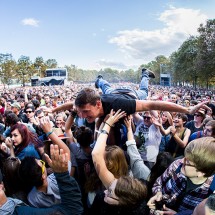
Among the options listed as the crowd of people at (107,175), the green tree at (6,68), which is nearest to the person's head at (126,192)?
the crowd of people at (107,175)

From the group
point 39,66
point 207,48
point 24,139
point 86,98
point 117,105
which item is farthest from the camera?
point 39,66

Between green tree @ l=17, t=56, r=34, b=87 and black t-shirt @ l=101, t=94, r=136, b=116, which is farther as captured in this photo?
green tree @ l=17, t=56, r=34, b=87

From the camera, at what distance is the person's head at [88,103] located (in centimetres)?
287

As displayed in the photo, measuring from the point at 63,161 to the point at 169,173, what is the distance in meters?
0.93

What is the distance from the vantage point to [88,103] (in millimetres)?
2877

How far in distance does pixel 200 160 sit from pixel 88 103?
146cm

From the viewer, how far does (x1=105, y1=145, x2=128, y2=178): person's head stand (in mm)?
2260

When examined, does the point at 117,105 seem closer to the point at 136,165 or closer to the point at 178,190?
the point at 136,165

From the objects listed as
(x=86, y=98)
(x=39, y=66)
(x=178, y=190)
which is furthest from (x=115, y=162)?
(x=39, y=66)

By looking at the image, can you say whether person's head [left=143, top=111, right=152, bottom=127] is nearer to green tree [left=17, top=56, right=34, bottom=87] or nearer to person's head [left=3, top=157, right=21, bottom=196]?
person's head [left=3, top=157, right=21, bottom=196]

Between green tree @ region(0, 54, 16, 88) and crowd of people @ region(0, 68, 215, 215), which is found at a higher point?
green tree @ region(0, 54, 16, 88)

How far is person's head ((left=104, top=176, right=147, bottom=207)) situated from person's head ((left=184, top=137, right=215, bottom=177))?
382 millimetres

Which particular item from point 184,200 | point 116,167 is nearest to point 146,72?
point 116,167

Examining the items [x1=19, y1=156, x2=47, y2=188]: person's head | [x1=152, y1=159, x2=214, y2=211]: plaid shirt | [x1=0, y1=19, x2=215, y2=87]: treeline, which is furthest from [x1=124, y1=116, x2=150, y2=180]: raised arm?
[x1=0, y1=19, x2=215, y2=87]: treeline
